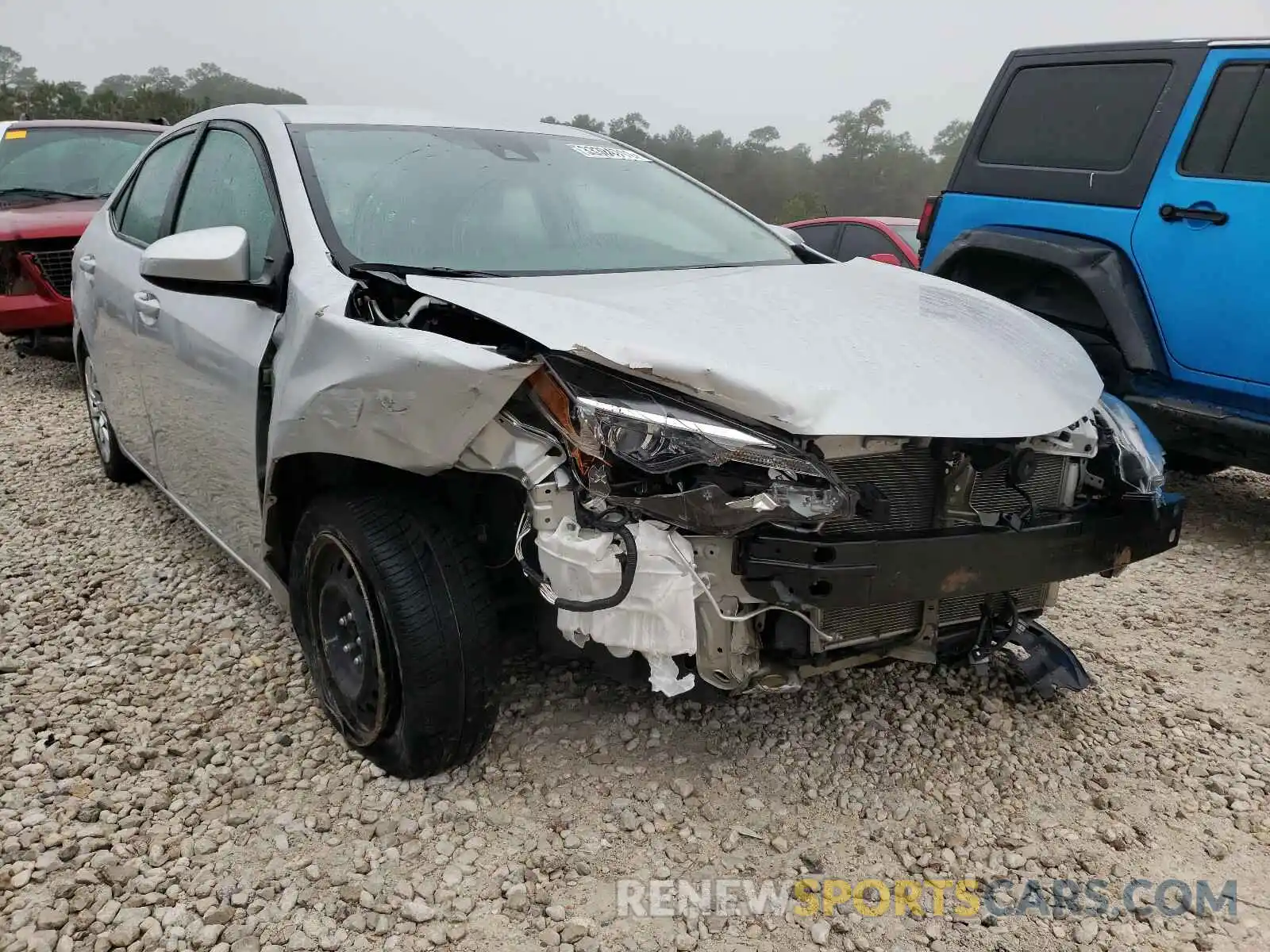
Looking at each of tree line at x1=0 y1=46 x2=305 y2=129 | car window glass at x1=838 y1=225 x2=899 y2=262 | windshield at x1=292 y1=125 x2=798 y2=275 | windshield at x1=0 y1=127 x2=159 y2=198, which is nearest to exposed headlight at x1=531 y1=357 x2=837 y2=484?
windshield at x1=292 y1=125 x2=798 y2=275

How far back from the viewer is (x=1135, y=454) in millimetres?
2346

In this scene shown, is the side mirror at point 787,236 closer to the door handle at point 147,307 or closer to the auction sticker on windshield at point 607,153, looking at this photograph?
the auction sticker on windshield at point 607,153

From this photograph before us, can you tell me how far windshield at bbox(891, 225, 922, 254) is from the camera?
7164mm

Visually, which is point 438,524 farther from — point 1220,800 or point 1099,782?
point 1220,800

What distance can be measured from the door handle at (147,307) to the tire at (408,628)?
120 cm

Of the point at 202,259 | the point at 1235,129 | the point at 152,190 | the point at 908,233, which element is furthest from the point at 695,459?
the point at 908,233

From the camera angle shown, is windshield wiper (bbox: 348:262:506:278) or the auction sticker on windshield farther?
the auction sticker on windshield

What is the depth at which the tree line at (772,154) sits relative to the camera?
49.5ft

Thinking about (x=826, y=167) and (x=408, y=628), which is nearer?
(x=408, y=628)

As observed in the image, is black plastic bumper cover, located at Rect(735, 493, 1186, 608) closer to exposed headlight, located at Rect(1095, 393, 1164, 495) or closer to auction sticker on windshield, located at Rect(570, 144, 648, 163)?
exposed headlight, located at Rect(1095, 393, 1164, 495)

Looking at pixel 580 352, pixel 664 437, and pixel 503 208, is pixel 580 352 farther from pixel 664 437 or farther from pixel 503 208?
pixel 503 208

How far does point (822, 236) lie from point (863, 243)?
46 centimetres

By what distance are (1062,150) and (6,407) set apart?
20.9 ft

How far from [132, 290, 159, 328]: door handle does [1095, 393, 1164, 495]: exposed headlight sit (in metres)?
2.84
